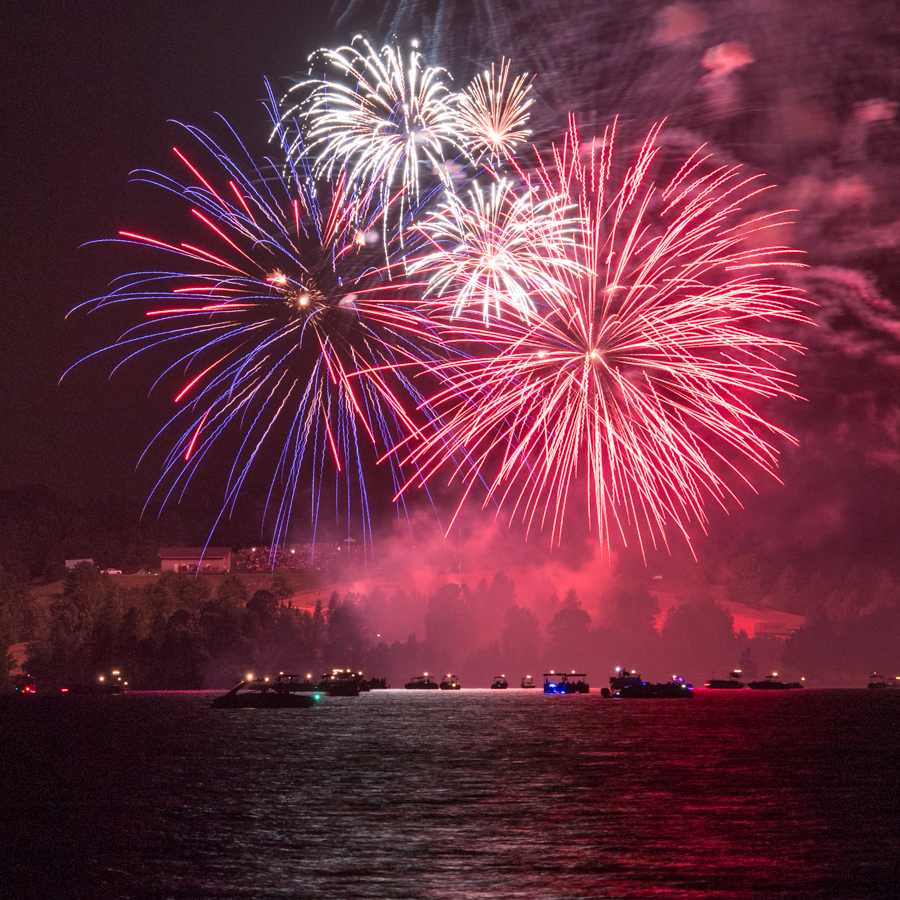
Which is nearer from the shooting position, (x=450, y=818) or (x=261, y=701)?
(x=450, y=818)

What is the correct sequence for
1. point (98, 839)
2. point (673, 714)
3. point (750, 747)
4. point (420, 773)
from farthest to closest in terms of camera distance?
point (673, 714) → point (750, 747) → point (420, 773) → point (98, 839)

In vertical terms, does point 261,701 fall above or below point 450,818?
below

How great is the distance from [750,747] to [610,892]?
6847cm

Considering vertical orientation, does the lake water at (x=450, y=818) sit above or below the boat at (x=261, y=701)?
above

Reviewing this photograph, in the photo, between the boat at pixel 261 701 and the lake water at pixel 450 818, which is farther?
the boat at pixel 261 701

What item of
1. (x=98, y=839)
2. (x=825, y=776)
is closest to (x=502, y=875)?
(x=98, y=839)

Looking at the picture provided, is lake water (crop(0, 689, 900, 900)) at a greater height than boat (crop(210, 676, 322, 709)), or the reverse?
lake water (crop(0, 689, 900, 900))

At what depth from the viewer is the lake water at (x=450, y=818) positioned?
3512 cm

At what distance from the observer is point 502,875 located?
3606 centimetres

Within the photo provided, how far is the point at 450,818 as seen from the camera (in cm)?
4953

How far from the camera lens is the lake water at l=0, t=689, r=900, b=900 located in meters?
35.1

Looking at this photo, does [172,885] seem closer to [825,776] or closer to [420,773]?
[420,773]

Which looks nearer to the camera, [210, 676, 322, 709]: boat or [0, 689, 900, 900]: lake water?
[0, 689, 900, 900]: lake water

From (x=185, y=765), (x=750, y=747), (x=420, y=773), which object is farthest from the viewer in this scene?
(x=750, y=747)
